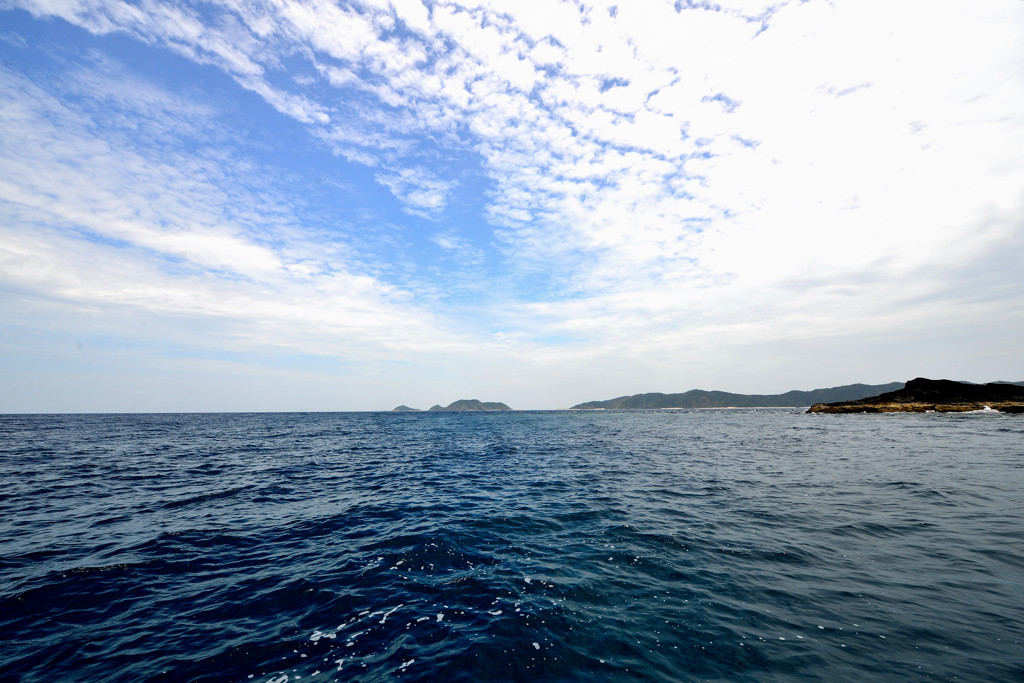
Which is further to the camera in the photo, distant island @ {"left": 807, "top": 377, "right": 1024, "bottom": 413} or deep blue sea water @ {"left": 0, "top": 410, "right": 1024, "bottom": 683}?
distant island @ {"left": 807, "top": 377, "right": 1024, "bottom": 413}

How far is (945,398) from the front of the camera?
87.9 m

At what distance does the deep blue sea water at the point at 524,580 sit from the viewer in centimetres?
755

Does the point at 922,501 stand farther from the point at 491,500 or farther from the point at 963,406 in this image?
the point at 963,406

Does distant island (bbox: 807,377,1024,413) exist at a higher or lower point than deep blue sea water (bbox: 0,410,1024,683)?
higher

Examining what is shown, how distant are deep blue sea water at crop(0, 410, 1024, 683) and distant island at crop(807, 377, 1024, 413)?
85.2 metres

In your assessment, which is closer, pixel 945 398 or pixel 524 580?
pixel 524 580

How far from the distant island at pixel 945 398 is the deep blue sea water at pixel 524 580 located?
3354 inches

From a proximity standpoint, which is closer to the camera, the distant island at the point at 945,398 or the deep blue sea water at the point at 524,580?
the deep blue sea water at the point at 524,580

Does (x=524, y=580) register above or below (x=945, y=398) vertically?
below

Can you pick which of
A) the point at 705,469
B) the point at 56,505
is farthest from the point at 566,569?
the point at 56,505

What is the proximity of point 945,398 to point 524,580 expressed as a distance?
126 metres

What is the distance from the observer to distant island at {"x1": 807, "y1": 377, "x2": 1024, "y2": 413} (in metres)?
80.3

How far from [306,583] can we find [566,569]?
7615 mm

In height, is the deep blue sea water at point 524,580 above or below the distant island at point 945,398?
below
